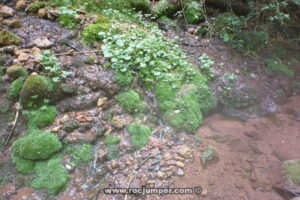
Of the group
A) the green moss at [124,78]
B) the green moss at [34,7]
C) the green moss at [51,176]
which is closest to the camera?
the green moss at [51,176]

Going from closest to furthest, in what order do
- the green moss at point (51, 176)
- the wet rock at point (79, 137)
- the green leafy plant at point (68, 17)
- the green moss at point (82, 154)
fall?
the green moss at point (51, 176) < the green moss at point (82, 154) < the wet rock at point (79, 137) < the green leafy plant at point (68, 17)

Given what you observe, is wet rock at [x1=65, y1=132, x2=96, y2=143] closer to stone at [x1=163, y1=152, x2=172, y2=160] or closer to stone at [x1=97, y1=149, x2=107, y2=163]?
stone at [x1=97, y1=149, x2=107, y2=163]

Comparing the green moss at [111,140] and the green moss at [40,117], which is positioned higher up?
the green moss at [40,117]

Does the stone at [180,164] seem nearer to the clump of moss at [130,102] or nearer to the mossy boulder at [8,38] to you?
the clump of moss at [130,102]

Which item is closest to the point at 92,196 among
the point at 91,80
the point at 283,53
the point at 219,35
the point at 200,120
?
the point at 91,80

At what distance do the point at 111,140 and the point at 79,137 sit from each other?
0.41m

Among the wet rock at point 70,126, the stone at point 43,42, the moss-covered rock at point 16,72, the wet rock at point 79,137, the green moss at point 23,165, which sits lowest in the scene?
the green moss at point 23,165

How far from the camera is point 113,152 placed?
2771 millimetres

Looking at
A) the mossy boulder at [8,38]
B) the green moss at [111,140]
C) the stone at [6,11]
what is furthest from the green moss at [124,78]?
the stone at [6,11]

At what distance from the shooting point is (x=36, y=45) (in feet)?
11.4

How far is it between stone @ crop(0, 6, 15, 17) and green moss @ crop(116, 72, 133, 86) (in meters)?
2.37

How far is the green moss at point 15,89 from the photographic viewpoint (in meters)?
2.92

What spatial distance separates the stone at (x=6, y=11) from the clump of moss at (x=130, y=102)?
2.60 m

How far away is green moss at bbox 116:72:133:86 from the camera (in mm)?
3291
